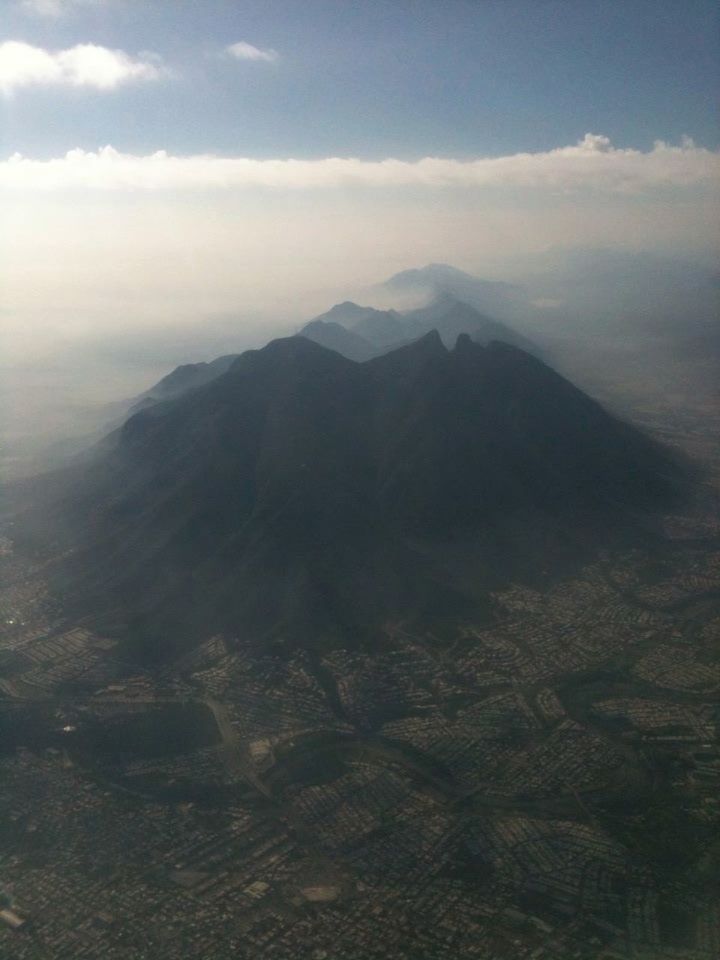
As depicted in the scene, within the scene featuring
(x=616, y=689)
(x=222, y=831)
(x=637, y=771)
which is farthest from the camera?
(x=616, y=689)

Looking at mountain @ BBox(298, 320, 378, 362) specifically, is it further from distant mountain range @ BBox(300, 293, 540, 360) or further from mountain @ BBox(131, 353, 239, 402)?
mountain @ BBox(131, 353, 239, 402)

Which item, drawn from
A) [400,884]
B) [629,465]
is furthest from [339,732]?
[629,465]

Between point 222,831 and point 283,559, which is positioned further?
point 283,559

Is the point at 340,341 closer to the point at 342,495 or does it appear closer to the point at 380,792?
the point at 342,495

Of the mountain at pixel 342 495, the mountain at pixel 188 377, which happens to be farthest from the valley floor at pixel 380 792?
the mountain at pixel 188 377

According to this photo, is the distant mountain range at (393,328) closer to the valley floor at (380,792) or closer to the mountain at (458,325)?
the mountain at (458,325)

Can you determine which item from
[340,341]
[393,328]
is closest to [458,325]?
[393,328]

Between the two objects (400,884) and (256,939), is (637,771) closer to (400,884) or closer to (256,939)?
(400,884)

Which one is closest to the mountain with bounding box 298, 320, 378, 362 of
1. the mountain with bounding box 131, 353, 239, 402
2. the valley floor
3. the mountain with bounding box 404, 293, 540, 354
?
the mountain with bounding box 404, 293, 540, 354
